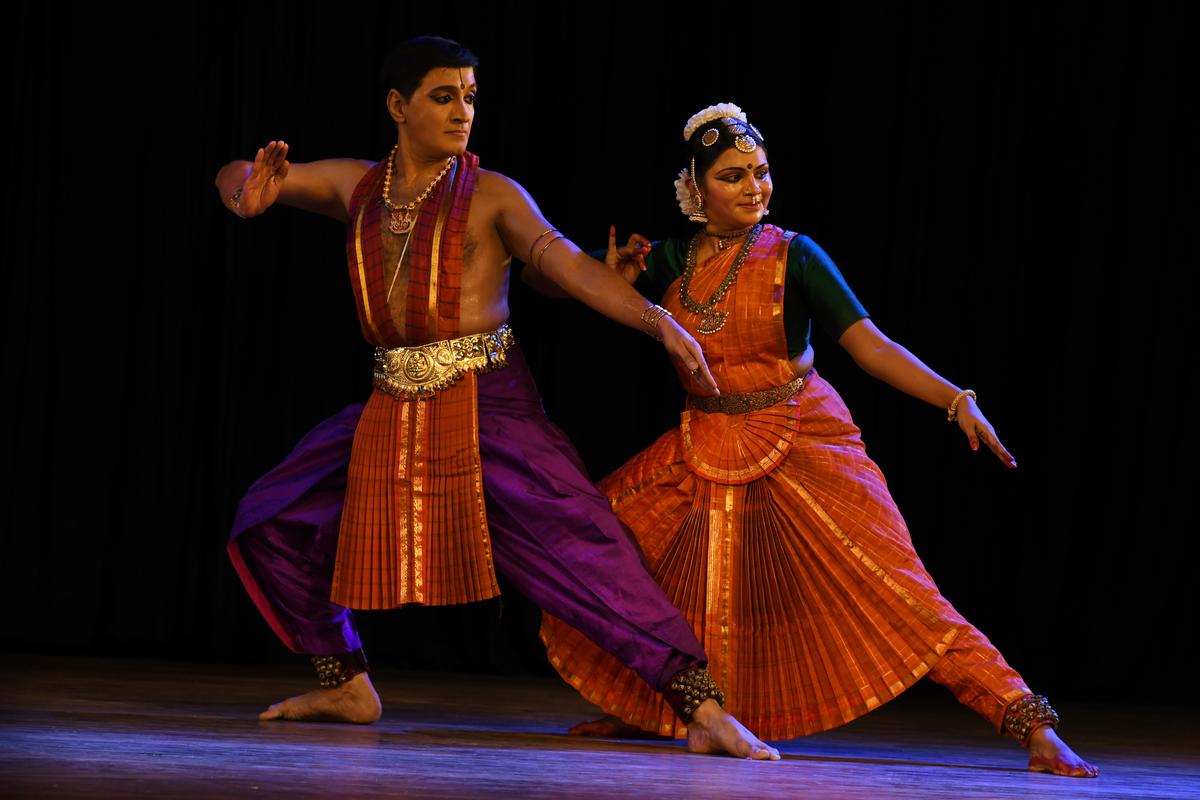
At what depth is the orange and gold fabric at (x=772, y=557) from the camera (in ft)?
9.21

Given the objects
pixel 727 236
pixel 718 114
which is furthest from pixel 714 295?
pixel 718 114

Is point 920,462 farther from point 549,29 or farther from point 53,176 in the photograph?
point 53,176

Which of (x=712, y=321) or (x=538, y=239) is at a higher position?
(x=538, y=239)

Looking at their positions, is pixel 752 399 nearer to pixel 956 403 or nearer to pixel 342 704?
pixel 956 403

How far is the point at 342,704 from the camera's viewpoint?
3014 millimetres

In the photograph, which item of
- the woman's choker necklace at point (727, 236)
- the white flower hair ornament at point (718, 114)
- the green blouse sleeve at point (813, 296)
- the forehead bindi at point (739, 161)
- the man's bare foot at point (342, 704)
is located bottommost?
the man's bare foot at point (342, 704)

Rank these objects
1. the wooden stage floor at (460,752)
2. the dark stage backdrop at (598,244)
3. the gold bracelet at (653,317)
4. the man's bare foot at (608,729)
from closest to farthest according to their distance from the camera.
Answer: the wooden stage floor at (460,752) → the gold bracelet at (653,317) → the man's bare foot at (608,729) → the dark stage backdrop at (598,244)

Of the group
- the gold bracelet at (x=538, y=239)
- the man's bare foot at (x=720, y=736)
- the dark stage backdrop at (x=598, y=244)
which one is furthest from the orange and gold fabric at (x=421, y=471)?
the dark stage backdrop at (x=598, y=244)

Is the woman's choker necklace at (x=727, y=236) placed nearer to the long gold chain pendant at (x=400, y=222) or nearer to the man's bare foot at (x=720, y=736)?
the long gold chain pendant at (x=400, y=222)

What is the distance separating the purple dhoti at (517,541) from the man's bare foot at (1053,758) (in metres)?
0.62

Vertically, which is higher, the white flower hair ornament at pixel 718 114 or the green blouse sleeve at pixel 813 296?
the white flower hair ornament at pixel 718 114

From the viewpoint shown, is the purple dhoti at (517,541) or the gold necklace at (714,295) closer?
the purple dhoti at (517,541)

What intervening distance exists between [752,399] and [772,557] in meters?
0.32

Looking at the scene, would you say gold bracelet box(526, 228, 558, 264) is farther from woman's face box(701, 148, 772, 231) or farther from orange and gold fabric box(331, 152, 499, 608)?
woman's face box(701, 148, 772, 231)
